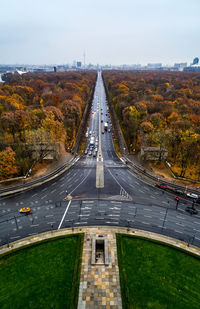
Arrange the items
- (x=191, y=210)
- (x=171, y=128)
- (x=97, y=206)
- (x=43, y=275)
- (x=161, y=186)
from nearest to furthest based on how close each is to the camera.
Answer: (x=43, y=275) < (x=191, y=210) < (x=97, y=206) < (x=161, y=186) < (x=171, y=128)

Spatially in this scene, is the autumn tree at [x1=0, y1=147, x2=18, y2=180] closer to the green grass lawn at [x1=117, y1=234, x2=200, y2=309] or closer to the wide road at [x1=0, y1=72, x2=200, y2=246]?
the wide road at [x1=0, y1=72, x2=200, y2=246]

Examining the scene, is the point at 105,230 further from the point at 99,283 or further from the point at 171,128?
the point at 171,128

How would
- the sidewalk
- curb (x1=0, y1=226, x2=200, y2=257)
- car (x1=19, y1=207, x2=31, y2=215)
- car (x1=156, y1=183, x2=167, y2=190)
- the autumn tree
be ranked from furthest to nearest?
the sidewalk < car (x1=156, y1=183, x2=167, y2=190) < the autumn tree < car (x1=19, y1=207, x2=31, y2=215) < curb (x1=0, y1=226, x2=200, y2=257)

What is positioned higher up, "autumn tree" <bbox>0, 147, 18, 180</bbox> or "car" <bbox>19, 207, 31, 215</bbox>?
"autumn tree" <bbox>0, 147, 18, 180</bbox>

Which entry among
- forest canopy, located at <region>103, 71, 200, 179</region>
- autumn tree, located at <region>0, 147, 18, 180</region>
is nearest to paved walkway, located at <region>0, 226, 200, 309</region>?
autumn tree, located at <region>0, 147, 18, 180</region>

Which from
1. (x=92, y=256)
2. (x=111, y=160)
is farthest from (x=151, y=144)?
(x=92, y=256)

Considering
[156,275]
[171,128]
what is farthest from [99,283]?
[171,128]

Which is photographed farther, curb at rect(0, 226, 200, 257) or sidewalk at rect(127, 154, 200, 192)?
sidewalk at rect(127, 154, 200, 192)
